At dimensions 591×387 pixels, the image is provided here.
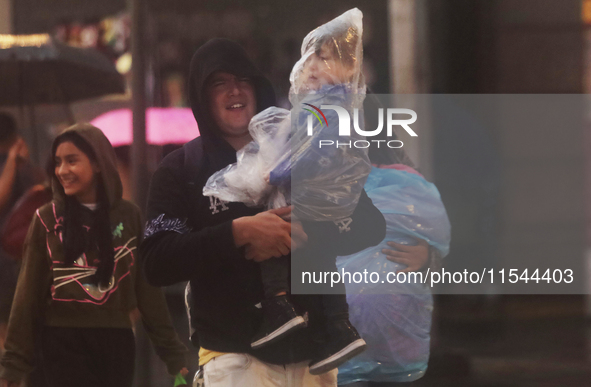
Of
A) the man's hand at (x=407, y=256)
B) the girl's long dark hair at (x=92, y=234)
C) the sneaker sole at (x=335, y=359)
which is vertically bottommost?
the sneaker sole at (x=335, y=359)

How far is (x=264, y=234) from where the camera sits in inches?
88.4

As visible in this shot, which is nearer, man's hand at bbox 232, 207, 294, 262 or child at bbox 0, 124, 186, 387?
man's hand at bbox 232, 207, 294, 262

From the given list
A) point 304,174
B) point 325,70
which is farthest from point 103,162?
point 325,70

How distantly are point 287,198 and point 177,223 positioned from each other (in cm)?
45

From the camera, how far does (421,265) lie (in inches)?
101

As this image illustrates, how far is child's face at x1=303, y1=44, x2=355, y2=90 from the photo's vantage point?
2316mm

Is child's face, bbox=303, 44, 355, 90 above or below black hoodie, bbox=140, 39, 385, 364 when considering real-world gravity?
above

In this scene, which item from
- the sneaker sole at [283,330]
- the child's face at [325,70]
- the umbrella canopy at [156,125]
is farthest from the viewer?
the umbrella canopy at [156,125]

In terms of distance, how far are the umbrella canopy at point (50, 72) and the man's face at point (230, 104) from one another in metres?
0.55

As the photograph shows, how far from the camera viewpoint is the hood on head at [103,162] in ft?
8.60

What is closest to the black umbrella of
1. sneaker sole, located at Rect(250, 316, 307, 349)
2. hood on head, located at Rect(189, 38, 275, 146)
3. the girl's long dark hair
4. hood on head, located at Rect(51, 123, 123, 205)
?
hood on head, located at Rect(51, 123, 123, 205)

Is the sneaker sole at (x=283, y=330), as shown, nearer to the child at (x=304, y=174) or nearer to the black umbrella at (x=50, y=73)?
the child at (x=304, y=174)

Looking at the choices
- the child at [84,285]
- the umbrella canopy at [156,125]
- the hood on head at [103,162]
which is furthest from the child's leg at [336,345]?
the hood on head at [103,162]

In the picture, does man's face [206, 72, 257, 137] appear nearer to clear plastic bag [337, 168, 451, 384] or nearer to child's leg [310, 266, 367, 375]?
clear plastic bag [337, 168, 451, 384]
